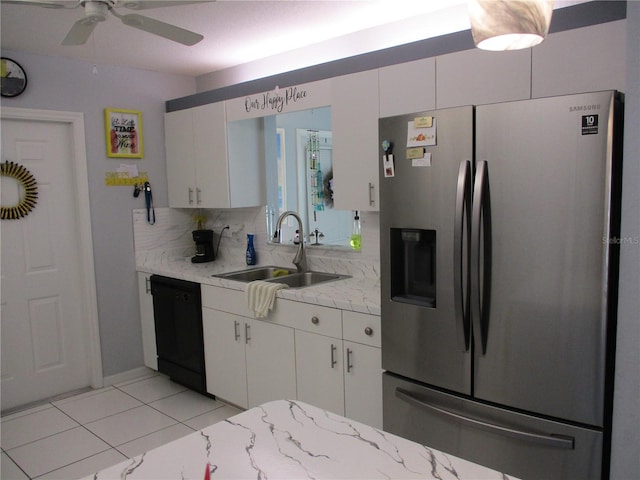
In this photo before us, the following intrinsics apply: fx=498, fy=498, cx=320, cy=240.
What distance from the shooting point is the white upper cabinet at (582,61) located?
1.95m

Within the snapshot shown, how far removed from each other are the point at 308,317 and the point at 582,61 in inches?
70.0

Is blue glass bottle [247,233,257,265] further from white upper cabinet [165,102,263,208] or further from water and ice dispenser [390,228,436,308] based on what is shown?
water and ice dispenser [390,228,436,308]

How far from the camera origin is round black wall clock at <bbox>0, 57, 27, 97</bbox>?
10.8ft

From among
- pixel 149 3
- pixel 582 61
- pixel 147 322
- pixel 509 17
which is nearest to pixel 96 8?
pixel 149 3

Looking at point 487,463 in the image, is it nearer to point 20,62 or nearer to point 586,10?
point 586,10

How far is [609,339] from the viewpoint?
5.56 ft

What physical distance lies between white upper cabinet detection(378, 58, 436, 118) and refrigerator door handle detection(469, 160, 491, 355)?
78cm

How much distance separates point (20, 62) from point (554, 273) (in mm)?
3569

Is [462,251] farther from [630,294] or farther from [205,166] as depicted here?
[205,166]

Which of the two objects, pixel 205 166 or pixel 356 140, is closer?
pixel 356 140

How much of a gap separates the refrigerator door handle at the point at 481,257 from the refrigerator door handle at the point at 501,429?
0.97 feet

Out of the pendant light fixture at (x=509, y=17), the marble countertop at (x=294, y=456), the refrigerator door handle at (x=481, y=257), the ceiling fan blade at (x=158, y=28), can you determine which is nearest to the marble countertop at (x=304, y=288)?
the refrigerator door handle at (x=481, y=257)

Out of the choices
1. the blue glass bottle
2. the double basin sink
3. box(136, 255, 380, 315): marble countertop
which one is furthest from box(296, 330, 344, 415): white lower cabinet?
the blue glass bottle

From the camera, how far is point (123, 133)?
392cm
